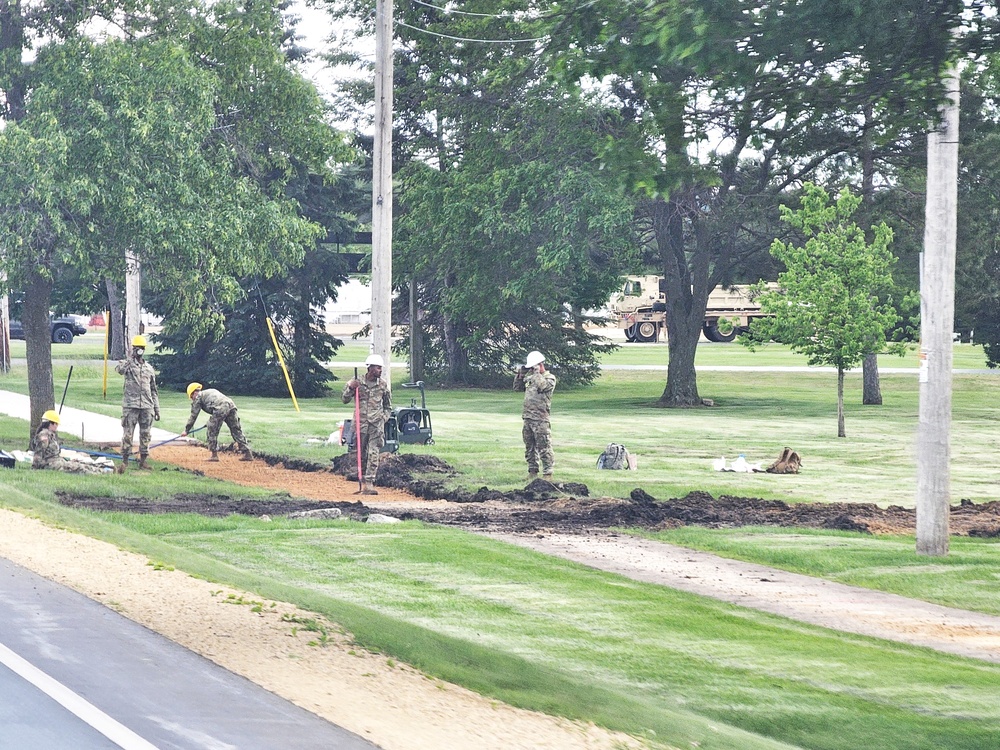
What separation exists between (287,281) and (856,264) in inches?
852

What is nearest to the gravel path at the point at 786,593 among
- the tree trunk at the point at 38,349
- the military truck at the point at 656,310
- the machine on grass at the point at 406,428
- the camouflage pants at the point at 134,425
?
the camouflage pants at the point at 134,425

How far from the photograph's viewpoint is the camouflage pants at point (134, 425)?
20984 millimetres

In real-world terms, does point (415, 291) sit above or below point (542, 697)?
above

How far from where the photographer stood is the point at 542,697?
793cm

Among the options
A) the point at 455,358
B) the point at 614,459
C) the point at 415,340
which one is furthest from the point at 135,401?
the point at 455,358

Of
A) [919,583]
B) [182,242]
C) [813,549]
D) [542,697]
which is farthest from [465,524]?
[542,697]

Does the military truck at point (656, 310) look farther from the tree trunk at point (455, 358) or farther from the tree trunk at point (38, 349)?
the tree trunk at point (38, 349)

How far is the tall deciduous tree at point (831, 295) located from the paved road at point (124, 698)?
75.0ft

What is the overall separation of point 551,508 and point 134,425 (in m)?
6.95

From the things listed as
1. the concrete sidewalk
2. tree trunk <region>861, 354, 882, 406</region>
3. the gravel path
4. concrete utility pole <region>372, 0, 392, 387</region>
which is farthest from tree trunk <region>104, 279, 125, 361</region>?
the gravel path

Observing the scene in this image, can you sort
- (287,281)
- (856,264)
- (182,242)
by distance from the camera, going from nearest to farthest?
(182,242) → (856,264) → (287,281)

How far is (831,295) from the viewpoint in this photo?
30.3m

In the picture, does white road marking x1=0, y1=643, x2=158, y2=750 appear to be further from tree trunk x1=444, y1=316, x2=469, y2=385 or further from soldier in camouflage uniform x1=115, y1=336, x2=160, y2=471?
tree trunk x1=444, y1=316, x2=469, y2=385

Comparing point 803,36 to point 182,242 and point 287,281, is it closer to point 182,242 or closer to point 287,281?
point 182,242
